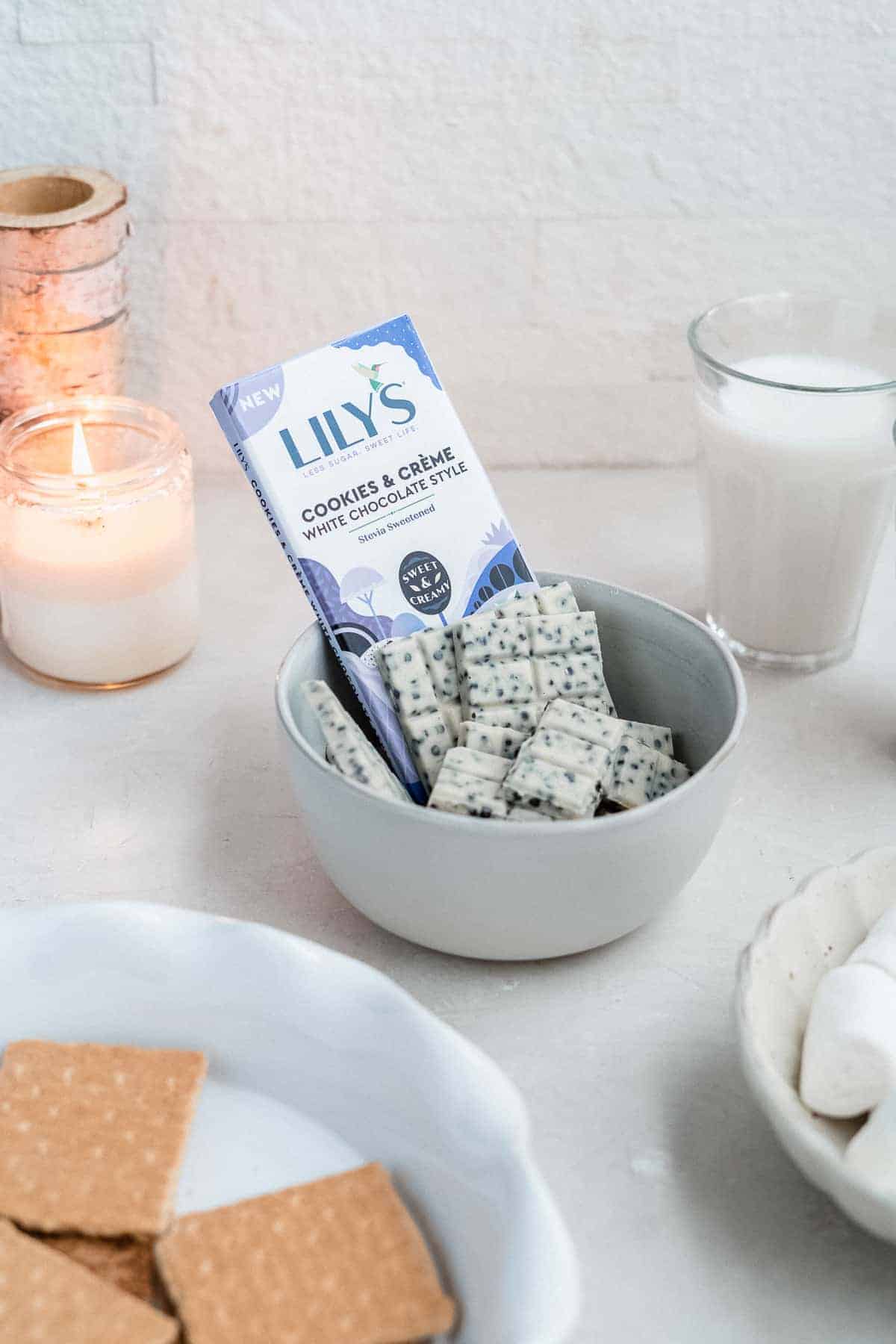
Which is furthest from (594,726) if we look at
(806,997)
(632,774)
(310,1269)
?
(310,1269)

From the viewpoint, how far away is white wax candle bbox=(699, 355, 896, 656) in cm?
83

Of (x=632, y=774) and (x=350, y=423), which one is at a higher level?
(x=350, y=423)

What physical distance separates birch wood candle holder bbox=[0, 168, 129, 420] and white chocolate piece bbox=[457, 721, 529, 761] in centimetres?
39

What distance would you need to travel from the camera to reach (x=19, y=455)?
33.7 inches

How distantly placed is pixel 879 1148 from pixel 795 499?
44 cm

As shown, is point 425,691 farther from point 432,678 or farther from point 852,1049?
point 852,1049

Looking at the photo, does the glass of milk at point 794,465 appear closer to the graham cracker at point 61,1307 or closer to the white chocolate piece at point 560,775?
the white chocolate piece at point 560,775

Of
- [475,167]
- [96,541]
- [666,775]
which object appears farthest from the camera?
[475,167]

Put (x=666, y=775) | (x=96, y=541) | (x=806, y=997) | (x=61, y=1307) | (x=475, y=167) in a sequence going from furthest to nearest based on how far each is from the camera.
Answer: (x=475, y=167), (x=96, y=541), (x=666, y=775), (x=806, y=997), (x=61, y=1307)

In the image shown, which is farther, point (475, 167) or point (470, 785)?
point (475, 167)

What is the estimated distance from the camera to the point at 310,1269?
0.49m

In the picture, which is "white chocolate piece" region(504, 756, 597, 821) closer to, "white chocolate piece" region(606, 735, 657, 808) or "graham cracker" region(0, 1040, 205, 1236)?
"white chocolate piece" region(606, 735, 657, 808)

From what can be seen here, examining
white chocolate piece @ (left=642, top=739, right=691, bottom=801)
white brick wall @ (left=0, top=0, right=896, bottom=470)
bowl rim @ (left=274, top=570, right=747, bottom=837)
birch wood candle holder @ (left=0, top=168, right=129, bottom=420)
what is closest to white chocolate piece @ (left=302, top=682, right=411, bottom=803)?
bowl rim @ (left=274, top=570, right=747, bottom=837)

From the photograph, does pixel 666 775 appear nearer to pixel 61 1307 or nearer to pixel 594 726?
pixel 594 726
